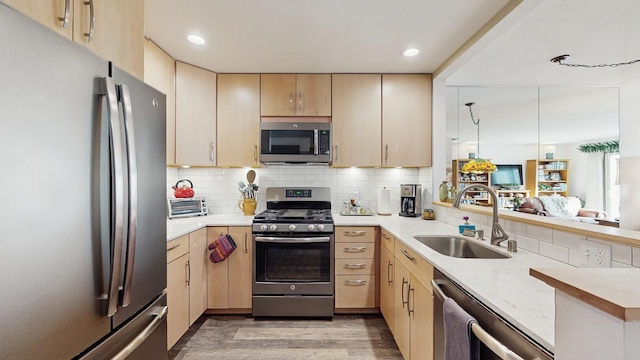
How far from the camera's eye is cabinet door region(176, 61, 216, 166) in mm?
2572

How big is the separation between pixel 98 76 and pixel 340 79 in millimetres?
2280

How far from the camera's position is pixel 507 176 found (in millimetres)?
6648

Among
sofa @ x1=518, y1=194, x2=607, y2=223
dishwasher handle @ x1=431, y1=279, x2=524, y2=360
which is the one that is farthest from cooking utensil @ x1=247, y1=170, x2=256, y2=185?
sofa @ x1=518, y1=194, x2=607, y2=223

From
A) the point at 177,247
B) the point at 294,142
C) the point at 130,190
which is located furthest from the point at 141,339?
the point at 294,142

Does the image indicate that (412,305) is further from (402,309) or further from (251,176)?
(251,176)

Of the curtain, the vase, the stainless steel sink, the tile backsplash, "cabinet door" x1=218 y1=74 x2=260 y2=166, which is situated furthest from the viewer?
the curtain

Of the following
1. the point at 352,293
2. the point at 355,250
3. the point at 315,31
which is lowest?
the point at 352,293

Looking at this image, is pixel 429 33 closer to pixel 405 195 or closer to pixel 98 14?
pixel 405 195

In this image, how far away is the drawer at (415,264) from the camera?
144 centimetres

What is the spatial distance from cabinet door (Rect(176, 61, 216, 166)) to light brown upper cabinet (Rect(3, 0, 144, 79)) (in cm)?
135

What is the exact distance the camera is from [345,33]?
205 cm

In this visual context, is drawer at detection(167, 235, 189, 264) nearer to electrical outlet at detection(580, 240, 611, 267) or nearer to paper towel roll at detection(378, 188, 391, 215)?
paper towel roll at detection(378, 188, 391, 215)

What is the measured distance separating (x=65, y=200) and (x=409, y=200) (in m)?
2.75

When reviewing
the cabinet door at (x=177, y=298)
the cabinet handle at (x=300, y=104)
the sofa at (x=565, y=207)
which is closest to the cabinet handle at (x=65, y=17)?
the cabinet door at (x=177, y=298)
